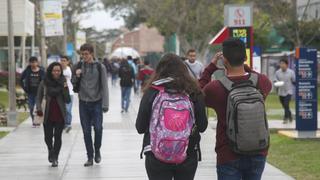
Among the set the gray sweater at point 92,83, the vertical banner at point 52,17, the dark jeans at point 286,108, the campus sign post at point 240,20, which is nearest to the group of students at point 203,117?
the gray sweater at point 92,83

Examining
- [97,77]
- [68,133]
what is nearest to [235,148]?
[97,77]

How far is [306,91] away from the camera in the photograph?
14.9 meters

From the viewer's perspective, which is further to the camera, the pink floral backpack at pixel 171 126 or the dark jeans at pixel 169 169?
the dark jeans at pixel 169 169

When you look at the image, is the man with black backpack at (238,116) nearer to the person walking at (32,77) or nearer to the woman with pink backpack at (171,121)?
the woman with pink backpack at (171,121)

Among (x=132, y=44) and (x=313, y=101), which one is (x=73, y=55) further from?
(x=132, y=44)

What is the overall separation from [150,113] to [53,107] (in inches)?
217

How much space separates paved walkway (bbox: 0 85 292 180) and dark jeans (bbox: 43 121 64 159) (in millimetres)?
273

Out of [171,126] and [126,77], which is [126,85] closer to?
→ [126,77]

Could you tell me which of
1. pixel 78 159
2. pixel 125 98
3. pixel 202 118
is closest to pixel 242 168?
pixel 202 118

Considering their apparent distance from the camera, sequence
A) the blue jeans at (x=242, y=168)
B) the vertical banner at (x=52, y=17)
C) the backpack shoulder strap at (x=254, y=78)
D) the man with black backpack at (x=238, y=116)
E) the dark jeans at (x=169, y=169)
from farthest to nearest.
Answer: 1. the vertical banner at (x=52, y=17)
2. the dark jeans at (x=169, y=169)
3. the backpack shoulder strap at (x=254, y=78)
4. the blue jeans at (x=242, y=168)
5. the man with black backpack at (x=238, y=116)

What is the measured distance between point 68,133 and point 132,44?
4145 inches

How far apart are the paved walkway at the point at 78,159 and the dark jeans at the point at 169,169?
4027 millimetres

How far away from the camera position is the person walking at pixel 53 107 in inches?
446

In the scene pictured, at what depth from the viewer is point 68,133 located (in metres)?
16.7
